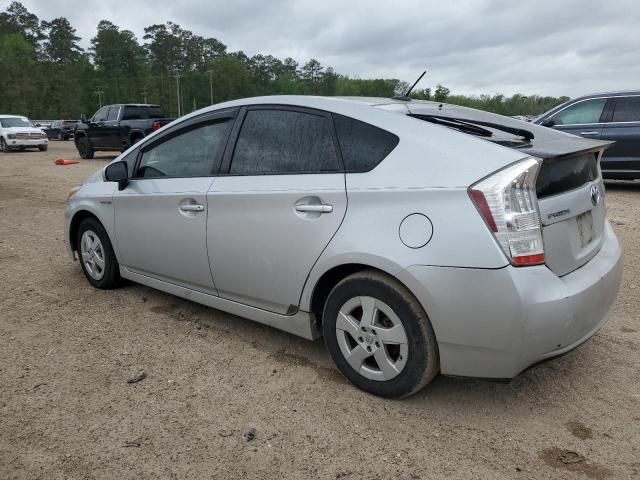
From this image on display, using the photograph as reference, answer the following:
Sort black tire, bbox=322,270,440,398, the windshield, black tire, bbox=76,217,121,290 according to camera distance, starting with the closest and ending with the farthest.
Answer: black tire, bbox=322,270,440,398 < black tire, bbox=76,217,121,290 < the windshield

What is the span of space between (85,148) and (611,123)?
1721cm

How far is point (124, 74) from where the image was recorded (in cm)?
10794

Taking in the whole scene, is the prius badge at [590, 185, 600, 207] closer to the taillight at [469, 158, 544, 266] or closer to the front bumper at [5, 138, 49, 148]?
the taillight at [469, 158, 544, 266]

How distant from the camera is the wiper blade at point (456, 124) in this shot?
2.81 meters

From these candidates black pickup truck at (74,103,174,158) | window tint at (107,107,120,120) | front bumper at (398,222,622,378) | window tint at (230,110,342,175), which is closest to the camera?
front bumper at (398,222,622,378)

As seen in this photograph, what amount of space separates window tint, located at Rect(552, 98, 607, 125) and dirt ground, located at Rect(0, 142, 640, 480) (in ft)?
22.5

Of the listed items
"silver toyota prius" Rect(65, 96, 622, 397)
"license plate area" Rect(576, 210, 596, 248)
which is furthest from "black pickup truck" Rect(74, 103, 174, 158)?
"license plate area" Rect(576, 210, 596, 248)

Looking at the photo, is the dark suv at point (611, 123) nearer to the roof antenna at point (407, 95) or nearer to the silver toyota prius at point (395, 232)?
the roof antenna at point (407, 95)

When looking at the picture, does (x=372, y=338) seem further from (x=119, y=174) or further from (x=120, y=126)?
(x=120, y=126)

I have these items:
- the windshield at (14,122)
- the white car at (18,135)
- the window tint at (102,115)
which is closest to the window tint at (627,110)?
the window tint at (102,115)

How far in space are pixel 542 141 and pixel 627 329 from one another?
173 centimetres

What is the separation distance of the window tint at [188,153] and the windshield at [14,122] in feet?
75.5

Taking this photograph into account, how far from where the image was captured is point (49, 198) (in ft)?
33.1

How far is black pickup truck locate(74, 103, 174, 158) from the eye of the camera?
59.6ft
